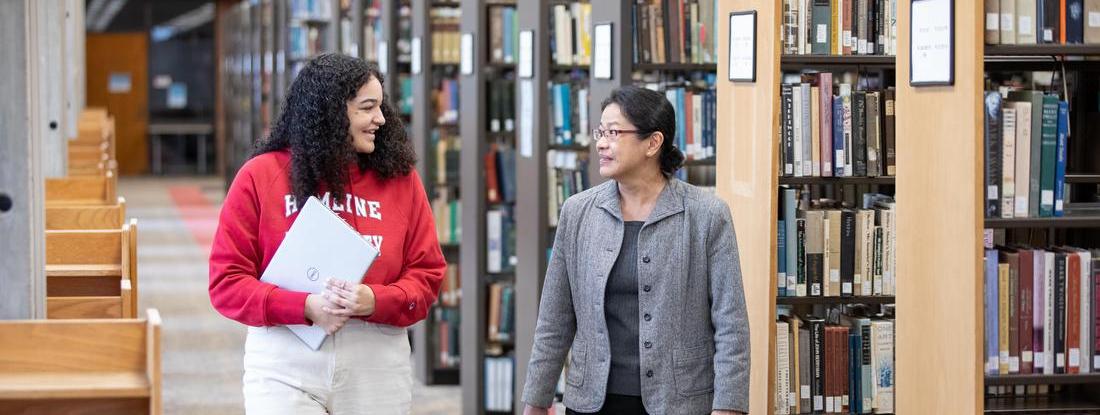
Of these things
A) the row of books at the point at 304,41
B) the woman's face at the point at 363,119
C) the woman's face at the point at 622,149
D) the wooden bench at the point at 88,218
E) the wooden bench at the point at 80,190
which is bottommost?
the wooden bench at the point at 88,218

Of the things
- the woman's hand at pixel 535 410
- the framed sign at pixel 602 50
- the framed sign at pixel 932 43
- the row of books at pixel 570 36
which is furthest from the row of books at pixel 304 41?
the framed sign at pixel 932 43

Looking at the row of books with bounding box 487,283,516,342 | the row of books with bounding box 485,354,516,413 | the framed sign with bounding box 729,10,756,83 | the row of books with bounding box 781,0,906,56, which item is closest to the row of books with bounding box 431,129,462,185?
the row of books with bounding box 487,283,516,342

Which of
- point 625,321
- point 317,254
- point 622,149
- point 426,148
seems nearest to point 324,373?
point 317,254

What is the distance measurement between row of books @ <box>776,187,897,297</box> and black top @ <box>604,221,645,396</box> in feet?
3.37

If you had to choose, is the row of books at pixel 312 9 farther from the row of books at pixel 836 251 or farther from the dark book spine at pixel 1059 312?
the dark book spine at pixel 1059 312

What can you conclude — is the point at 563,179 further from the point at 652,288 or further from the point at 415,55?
the point at 652,288

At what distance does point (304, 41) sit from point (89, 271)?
779 centimetres

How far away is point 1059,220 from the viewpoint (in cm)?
358

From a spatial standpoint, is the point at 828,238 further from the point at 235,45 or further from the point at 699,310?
the point at 235,45

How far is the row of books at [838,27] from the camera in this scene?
455cm

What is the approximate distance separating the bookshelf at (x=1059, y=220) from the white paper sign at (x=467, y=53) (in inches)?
129

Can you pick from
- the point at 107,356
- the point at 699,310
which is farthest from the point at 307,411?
the point at 699,310

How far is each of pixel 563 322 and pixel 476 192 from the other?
3873 millimetres

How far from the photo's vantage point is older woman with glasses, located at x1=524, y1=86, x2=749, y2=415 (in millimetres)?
3406
